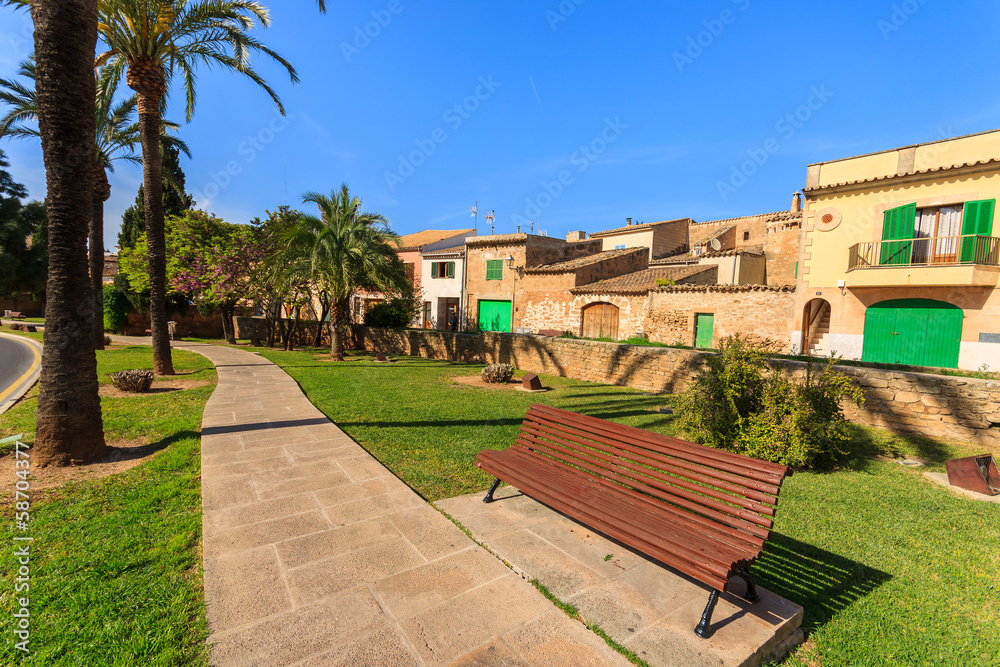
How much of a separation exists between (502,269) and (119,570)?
2357cm

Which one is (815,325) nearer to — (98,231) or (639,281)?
(639,281)

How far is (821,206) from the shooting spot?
49.3ft

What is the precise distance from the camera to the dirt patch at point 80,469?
423 centimetres

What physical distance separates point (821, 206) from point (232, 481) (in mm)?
18214

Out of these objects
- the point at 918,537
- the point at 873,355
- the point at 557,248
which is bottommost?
the point at 918,537

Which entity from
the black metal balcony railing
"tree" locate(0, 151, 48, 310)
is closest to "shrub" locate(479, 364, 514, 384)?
the black metal balcony railing

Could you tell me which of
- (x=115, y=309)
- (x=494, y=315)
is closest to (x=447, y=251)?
(x=494, y=315)

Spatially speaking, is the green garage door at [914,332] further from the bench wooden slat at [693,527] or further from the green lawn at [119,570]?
A: the green lawn at [119,570]

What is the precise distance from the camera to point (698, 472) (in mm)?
3094

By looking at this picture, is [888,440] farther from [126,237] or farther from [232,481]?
[126,237]

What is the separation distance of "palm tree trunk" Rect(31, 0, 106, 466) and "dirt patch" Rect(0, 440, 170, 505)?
0.50 feet

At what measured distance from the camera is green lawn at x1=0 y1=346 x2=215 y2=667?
2.26 metres

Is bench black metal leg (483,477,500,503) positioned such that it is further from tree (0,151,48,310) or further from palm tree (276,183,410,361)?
tree (0,151,48,310)

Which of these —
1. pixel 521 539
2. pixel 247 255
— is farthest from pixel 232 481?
pixel 247 255
